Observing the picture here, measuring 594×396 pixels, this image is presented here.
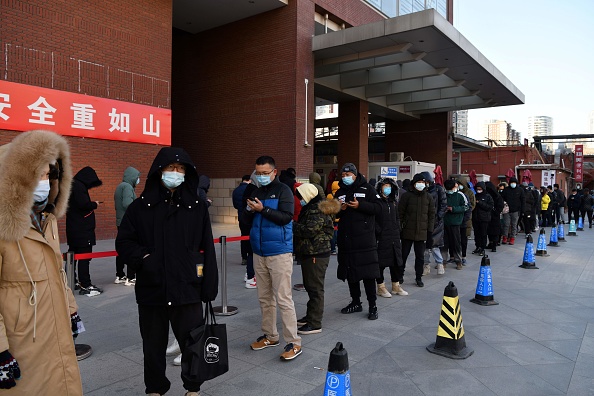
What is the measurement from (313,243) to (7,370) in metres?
3.14

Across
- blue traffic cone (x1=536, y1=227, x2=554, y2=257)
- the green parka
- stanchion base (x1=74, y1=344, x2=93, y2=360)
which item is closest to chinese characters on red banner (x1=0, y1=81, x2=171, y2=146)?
stanchion base (x1=74, y1=344, x2=93, y2=360)

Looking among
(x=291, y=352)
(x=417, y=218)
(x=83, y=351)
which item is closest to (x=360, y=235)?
(x=291, y=352)

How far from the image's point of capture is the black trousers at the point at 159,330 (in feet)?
10.0

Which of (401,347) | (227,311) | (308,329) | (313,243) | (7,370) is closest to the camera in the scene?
(7,370)

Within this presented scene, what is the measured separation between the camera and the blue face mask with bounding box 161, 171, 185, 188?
313cm

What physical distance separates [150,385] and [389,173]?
64.1 ft

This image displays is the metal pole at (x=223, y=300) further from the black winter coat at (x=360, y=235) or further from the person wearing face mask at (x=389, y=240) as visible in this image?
the person wearing face mask at (x=389, y=240)

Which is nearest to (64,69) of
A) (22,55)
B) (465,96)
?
(22,55)

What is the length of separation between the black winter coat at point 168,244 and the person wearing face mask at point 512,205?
40.0ft

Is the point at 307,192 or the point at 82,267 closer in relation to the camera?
the point at 307,192

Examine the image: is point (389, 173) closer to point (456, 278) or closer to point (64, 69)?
point (456, 278)

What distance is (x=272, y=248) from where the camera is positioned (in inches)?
167

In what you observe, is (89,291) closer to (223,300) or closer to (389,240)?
(223,300)

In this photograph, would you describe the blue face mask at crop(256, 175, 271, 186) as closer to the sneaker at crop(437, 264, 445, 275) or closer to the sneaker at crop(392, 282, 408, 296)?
the sneaker at crop(392, 282, 408, 296)
